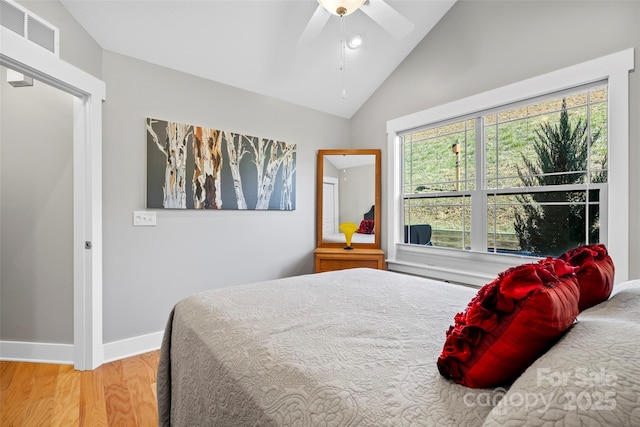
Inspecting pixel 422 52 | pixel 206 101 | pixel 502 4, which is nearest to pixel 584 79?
pixel 502 4

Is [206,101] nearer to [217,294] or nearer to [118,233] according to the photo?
[118,233]

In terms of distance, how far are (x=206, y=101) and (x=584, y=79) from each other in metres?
2.90

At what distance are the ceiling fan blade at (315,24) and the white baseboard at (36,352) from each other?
287 cm

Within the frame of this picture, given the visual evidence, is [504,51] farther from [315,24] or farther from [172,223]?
[172,223]

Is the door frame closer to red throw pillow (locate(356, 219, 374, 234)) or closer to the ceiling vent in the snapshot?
the ceiling vent

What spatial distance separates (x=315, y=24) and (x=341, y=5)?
0.27m

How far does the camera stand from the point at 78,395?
6.29ft

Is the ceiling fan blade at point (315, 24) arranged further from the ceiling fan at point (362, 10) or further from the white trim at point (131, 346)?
the white trim at point (131, 346)

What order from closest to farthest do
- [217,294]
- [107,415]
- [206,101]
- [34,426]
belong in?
[217,294]
[34,426]
[107,415]
[206,101]

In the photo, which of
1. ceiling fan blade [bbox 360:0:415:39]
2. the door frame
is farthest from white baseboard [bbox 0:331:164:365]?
ceiling fan blade [bbox 360:0:415:39]

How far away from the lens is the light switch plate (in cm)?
245

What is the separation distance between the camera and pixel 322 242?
11.6ft

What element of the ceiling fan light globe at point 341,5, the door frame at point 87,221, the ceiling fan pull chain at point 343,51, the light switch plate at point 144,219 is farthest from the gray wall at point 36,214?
the ceiling fan pull chain at point 343,51

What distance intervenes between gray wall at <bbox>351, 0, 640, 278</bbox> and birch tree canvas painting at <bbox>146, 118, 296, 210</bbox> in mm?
1166
